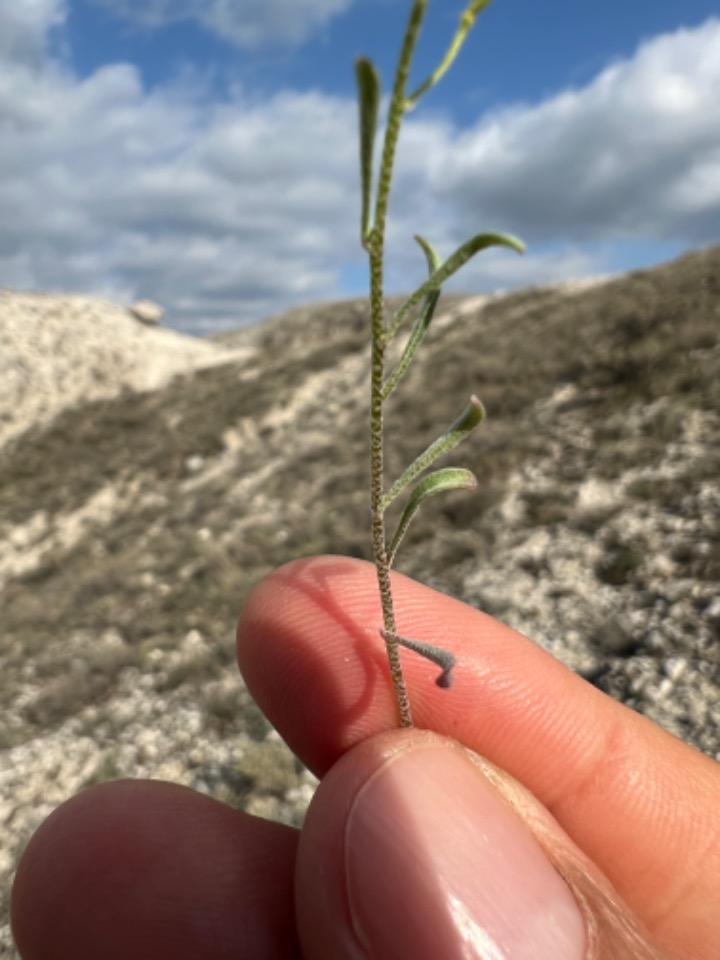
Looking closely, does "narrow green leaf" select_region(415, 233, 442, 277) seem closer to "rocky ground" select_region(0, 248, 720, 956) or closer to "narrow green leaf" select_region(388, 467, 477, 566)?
"narrow green leaf" select_region(388, 467, 477, 566)

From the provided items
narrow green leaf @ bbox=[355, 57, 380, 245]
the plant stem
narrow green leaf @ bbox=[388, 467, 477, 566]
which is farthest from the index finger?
narrow green leaf @ bbox=[355, 57, 380, 245]

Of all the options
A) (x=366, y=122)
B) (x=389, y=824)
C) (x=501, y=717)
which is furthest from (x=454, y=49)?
(x=501, y=717)

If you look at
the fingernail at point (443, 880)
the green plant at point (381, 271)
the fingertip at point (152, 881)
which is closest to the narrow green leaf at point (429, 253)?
the green plant at point (381, 271)

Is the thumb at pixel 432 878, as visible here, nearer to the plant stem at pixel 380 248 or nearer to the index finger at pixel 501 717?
the index finger at pixel 501 717

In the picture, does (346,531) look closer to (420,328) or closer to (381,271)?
(420,328)

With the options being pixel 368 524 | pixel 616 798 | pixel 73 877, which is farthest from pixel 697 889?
pixel 368 524

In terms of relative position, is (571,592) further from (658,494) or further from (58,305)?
(58,305)
